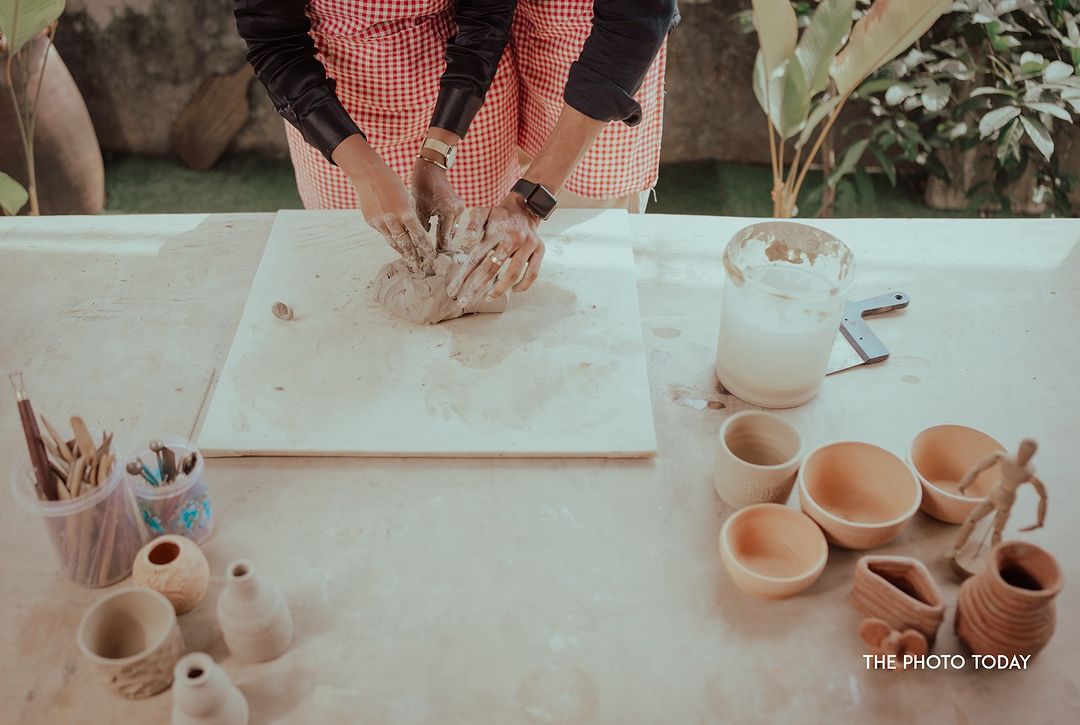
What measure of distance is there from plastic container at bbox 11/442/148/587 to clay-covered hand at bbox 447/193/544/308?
650 mm

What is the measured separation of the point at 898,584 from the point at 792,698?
0.20 m

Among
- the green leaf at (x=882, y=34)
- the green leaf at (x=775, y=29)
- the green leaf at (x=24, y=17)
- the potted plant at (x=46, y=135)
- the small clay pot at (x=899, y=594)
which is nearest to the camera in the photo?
the small clay pot at (x=899, y=594)

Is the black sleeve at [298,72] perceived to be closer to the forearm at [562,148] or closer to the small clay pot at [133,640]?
the forearm at [562,148]

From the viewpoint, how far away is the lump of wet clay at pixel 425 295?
4.95 ft

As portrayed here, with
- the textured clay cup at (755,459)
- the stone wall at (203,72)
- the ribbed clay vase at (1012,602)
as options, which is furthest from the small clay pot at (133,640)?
the stone wall at (203,72)

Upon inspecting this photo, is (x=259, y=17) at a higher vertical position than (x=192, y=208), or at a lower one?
higher

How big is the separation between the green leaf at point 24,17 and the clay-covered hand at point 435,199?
50.5 inches

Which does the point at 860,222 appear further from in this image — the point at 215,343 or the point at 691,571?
the point at 215,343

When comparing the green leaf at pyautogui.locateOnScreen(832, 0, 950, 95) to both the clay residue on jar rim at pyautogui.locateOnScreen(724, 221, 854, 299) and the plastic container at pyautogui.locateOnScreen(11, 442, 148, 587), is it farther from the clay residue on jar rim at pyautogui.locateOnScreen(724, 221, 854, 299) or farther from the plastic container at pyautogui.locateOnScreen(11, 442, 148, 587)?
the plastic container at pyautogui.locateOnScreen(11, 442, 148, 587)

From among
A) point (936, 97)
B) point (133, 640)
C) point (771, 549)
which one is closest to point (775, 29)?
point (936, 97)

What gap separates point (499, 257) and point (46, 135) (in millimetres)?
2248

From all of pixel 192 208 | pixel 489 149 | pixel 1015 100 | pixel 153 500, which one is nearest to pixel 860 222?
pixel 489 149

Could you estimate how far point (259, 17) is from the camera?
5.07ft

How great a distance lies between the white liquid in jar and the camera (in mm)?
1281
